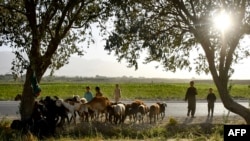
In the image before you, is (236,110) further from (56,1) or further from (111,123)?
(56,1)

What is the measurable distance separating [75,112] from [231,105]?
7.41 m

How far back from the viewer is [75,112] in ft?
74.2

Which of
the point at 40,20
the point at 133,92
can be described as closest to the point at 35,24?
the point at 40,20

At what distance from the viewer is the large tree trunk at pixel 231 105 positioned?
20.4 meters

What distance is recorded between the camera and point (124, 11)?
19.7 meters

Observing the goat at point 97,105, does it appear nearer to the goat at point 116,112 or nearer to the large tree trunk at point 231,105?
the goat at point 116,112

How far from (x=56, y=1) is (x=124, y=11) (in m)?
3.33

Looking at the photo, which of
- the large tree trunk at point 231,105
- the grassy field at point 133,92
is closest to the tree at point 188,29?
the large tree trunk at point 231,105

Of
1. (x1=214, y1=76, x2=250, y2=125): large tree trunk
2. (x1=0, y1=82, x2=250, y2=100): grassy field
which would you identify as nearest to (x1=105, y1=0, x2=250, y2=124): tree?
(x1=214, y1=76, x2=250, y2=125): large tree trunk

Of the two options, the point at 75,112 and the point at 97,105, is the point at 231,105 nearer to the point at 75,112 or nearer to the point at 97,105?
the point at 97,105

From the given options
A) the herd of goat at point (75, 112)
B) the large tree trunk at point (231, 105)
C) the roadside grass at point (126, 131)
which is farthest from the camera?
the large tree trunk at point (231, 105)

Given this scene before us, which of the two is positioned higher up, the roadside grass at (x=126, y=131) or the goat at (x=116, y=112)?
the goat at (x=116, y=112)

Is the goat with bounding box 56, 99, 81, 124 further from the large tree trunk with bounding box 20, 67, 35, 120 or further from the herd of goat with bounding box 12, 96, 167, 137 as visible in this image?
the large tree trunk with bounding box 20, 67, 35, 120

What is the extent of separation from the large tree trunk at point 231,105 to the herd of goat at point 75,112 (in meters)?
4.50
